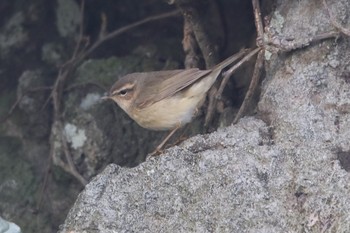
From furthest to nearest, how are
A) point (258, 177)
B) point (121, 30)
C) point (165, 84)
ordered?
point (121, 30)
point (165, 84)
point (258, 177)

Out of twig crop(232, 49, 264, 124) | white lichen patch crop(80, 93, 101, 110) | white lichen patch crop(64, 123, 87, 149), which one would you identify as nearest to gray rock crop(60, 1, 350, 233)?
twig crop(232, 49, 264, 124)

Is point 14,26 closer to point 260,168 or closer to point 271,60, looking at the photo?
point 271,60

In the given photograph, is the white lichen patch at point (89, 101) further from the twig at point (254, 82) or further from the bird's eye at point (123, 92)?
the twig at point (254, 82)

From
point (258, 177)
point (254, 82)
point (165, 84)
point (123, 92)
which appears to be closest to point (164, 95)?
point (165, 84)

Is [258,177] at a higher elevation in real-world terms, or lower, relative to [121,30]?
lower

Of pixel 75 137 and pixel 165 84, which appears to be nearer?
pixel 165 84

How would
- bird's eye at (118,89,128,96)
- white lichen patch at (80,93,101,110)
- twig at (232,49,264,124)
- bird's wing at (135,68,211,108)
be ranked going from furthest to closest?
white lichen patch at (80,93,101,110), bird's eye at (118,89,128,96), bird's wing at (135,68,211,108), twig at (232,49,264,124)

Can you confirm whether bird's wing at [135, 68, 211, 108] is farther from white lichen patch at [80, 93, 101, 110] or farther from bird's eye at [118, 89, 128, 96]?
white lichen patch at [80, 93, 101, 110]

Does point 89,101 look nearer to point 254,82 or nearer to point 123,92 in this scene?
point 123,92
